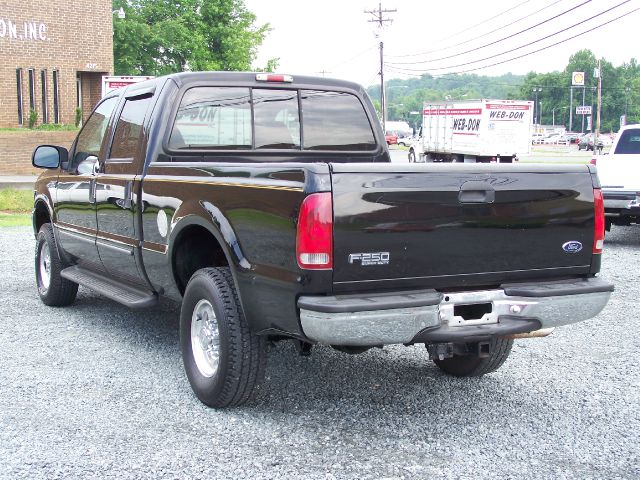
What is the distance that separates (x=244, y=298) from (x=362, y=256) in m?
0.84

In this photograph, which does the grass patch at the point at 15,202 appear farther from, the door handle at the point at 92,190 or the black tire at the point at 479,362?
the black tire at the point at 479,362

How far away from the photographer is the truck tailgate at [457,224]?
13.4 feet

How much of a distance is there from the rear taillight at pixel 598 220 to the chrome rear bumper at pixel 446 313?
0.70ft

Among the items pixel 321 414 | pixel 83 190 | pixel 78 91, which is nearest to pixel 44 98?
pixel 78 91

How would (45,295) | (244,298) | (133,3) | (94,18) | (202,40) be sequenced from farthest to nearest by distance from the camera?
(133,3) → (202,40) → (94,18) → (45,295) → (244,298)

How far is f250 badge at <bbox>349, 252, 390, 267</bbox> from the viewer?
13.4 ft

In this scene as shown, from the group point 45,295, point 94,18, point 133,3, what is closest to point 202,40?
point 133,3

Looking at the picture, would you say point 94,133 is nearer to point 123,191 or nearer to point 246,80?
point 123,191

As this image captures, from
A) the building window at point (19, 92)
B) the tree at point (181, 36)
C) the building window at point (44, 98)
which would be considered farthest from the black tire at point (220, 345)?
the tree at point (181, 36)

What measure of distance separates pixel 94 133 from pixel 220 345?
3.17 meters

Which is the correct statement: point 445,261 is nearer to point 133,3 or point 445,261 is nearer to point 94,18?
point 94,18

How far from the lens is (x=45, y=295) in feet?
25.8

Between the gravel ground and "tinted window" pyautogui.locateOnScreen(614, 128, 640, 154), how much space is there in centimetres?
778

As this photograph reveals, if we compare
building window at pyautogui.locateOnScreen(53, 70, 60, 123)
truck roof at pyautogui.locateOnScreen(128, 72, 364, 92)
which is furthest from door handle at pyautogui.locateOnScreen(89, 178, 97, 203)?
building window at pyautogui.locateOnScreen(53, 70, 60, 123)
